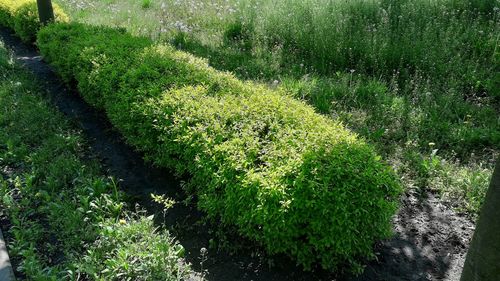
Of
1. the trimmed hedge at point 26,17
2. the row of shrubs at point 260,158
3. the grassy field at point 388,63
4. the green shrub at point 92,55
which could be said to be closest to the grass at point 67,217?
the row of shrubs at point 260,158

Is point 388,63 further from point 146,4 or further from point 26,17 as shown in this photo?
point 26,17

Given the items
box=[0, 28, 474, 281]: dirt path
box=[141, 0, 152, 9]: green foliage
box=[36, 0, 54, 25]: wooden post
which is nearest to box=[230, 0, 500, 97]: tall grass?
box=[0, 28, 474, 281]: dirt path

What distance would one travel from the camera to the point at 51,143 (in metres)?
5.10

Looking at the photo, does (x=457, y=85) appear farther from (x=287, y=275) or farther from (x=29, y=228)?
(x=29, y=228)

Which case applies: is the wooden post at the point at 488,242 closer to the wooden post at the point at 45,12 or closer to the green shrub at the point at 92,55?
the green shrub at the point at 92,55

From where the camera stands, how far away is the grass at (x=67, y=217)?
131 inches

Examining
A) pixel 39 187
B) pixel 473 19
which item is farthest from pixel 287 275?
pixel 473 19

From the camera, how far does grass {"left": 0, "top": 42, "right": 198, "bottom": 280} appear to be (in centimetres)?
333

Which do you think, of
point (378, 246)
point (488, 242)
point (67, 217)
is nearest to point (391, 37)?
point (378, 246)

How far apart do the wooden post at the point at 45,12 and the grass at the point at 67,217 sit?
339cm

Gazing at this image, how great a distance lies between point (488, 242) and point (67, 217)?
326 cm

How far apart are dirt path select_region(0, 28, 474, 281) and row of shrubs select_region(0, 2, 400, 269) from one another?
0.61 feet

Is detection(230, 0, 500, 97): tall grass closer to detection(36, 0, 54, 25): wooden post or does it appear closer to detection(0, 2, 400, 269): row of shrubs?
detection(0, 2, 400, 269): row of shrubs

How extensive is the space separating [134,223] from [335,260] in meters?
1.65
